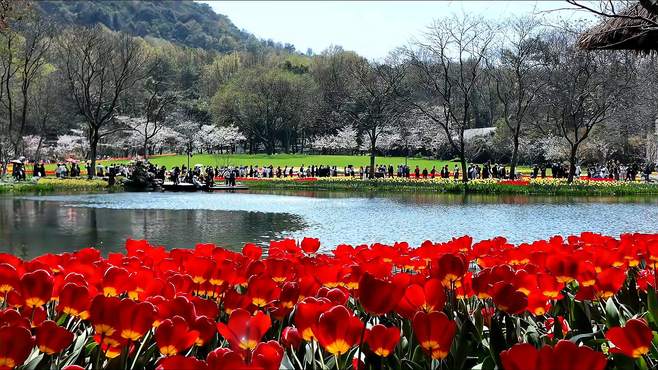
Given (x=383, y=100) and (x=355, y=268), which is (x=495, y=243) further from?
(x=383, y=100)

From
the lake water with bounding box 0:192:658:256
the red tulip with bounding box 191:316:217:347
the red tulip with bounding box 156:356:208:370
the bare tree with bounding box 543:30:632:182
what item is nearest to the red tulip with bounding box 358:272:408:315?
the red tulip with bounding box 191:316:217:347

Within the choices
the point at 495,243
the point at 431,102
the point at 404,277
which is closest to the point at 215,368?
the point at 404,277

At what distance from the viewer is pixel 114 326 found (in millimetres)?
1844

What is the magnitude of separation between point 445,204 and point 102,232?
14080 mm

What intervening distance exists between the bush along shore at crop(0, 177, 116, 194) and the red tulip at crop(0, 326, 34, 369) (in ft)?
106

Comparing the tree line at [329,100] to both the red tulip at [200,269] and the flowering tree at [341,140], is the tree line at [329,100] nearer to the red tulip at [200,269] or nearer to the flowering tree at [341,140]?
the flowering tree at [341,140]

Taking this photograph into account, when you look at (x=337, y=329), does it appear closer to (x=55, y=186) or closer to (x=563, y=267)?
(x=563, y=267)

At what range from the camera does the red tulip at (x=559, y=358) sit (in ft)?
4.42

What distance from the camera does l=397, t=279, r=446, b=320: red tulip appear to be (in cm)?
217

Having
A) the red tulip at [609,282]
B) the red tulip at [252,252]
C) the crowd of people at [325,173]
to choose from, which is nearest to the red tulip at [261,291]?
the red tulip at [252,252]

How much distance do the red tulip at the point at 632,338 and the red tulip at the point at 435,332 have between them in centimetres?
41

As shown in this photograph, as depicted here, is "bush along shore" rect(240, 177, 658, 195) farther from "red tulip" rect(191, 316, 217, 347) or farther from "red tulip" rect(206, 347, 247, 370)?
"red tulip" rect(206, 347, 247, 370)

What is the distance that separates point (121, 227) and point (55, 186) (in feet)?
63.3

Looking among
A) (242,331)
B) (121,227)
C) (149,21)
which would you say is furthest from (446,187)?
(149,21)
